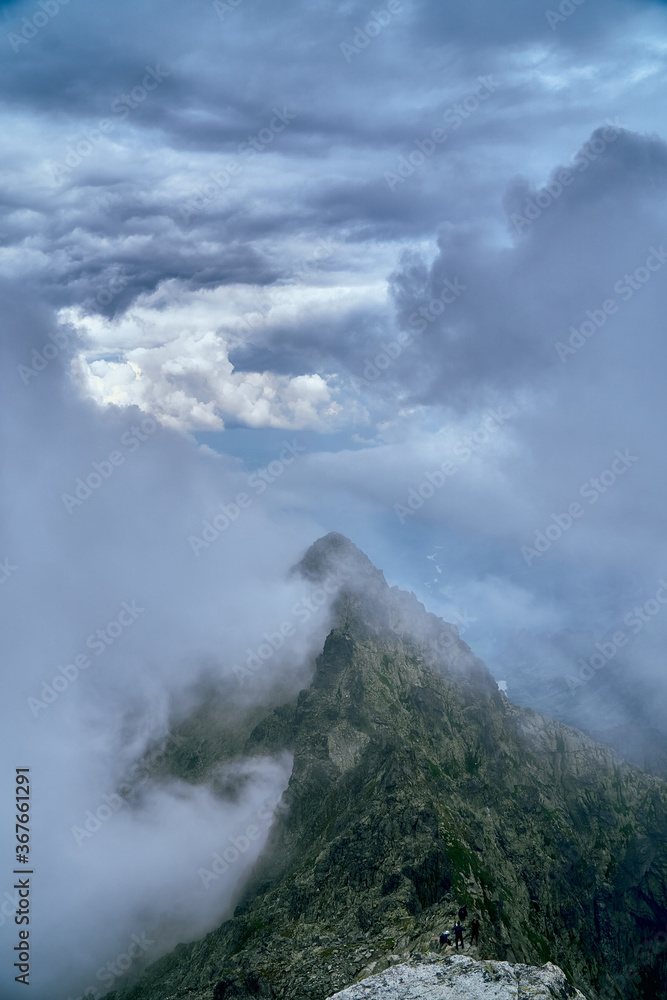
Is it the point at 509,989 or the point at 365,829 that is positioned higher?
the point at 365,829

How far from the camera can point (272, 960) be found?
124 meters

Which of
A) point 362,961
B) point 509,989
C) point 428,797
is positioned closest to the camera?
point 509,989

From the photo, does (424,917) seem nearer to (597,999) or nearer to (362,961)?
(362,961)

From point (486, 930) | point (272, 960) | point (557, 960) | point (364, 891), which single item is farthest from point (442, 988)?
point (557, 960)

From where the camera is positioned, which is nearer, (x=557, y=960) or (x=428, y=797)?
(x=428, y=797)

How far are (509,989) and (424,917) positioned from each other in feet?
186

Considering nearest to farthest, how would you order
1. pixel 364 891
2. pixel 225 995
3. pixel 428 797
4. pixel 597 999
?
pixel 225 995 < pixel 364 891 < pixel 428 797 < pixel 597 999

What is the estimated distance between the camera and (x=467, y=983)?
77.8 m

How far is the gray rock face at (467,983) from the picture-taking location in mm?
74562

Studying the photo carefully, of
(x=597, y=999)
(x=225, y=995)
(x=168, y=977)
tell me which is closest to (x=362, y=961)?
(x=225, y=995)

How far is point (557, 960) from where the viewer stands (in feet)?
655

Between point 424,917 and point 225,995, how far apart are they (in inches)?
1668

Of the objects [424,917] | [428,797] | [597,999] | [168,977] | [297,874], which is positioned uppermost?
[428,797]

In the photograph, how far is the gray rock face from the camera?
2936 inches
